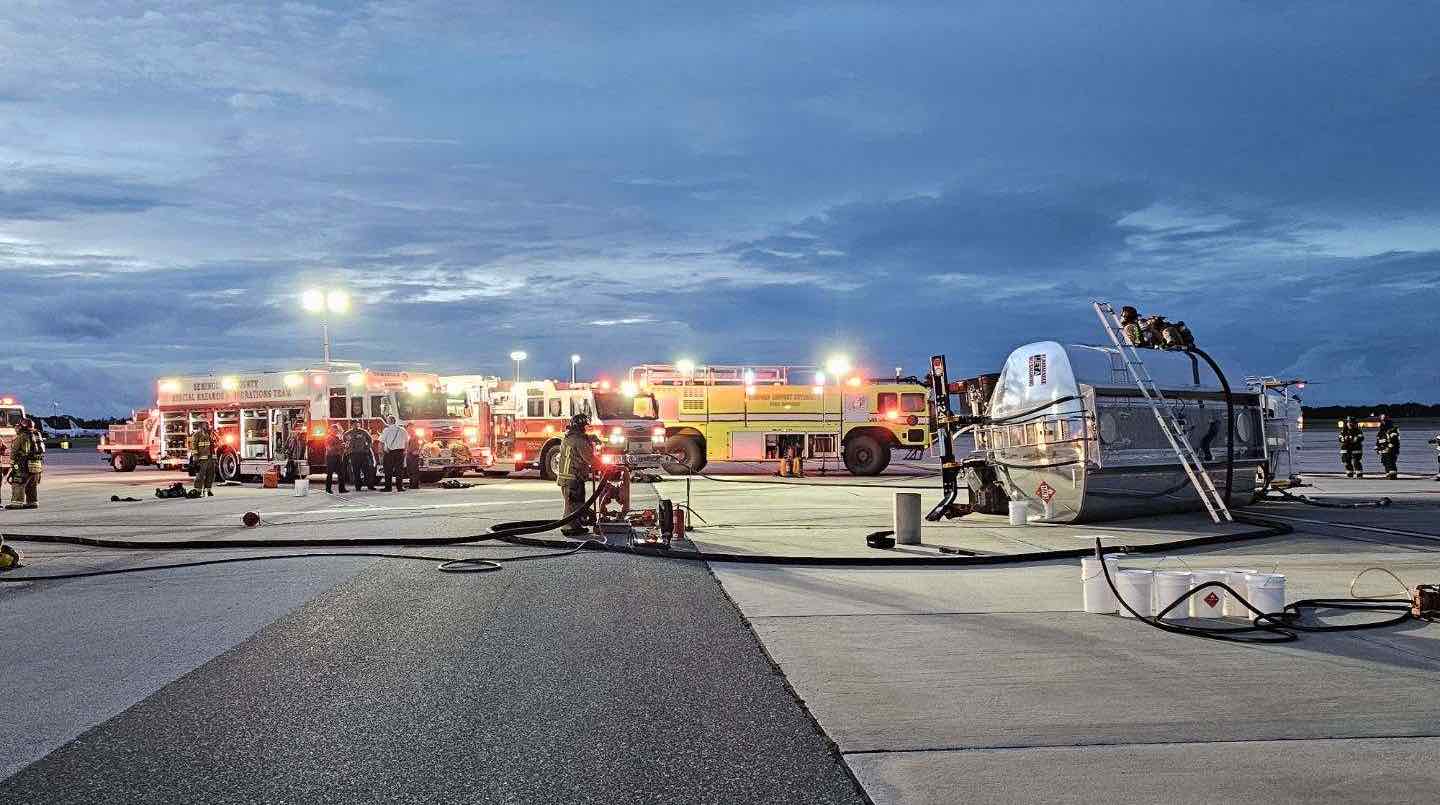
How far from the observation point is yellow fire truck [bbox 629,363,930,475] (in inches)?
1257

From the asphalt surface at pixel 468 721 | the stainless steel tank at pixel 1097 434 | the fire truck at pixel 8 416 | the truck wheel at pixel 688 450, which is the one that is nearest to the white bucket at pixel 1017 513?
the stainless steel tank at pixel 1097 434

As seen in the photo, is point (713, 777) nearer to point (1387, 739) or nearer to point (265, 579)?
point (1387, 739)

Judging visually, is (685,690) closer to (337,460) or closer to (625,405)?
(337,460)

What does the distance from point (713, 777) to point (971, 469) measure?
46.4 feet

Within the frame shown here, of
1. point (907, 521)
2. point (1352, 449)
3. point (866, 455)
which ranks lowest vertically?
point (907, 521)

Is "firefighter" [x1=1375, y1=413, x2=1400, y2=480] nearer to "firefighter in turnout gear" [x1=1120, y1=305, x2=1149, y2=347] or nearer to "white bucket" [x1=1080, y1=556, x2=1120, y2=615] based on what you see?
"firefighter in turnout gear" [x1=1120, y1=305, x2=1149, y2=347]

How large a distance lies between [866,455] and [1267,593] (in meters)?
23.5

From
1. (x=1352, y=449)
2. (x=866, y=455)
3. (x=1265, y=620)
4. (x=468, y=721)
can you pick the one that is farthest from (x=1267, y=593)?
(x=1352, y=449)

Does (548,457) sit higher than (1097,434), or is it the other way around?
(1097,434)

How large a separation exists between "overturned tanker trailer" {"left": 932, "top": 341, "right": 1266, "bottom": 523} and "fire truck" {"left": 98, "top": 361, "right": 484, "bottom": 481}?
49.8 feet

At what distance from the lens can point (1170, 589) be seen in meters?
8.81

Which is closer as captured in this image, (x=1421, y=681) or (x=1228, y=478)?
(x=1421, y=681)

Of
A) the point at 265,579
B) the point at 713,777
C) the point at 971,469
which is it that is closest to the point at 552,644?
the point at 713,777

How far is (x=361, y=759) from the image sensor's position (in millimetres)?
5297
